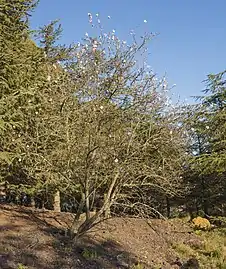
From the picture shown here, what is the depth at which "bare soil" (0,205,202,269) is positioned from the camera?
20.5ft

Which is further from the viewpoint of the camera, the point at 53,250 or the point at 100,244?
the point at 100,244

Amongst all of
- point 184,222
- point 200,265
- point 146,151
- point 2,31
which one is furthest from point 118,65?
point 184,222

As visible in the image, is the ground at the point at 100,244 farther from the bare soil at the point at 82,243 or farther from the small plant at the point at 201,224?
the small plant at the point at 201,224

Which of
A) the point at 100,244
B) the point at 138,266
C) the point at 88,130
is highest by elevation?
the point at 88,130

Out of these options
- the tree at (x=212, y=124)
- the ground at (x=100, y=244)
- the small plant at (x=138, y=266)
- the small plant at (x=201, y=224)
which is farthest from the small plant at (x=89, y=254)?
the small plant at (x=201, y=224)

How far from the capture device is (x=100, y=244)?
791cm

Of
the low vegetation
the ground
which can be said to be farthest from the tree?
the ground

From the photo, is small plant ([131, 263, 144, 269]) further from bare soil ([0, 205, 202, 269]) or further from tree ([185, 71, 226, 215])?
tree ([185, 71, 226, 215])

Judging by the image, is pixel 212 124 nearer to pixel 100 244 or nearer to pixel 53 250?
pixel 100 244

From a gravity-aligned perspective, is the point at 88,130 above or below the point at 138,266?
above

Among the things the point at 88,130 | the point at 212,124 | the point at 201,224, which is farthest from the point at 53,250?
the point at 201,224

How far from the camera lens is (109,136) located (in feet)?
22.9

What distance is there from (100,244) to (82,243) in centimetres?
57

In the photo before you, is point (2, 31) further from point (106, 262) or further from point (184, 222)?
point (184, 222)
